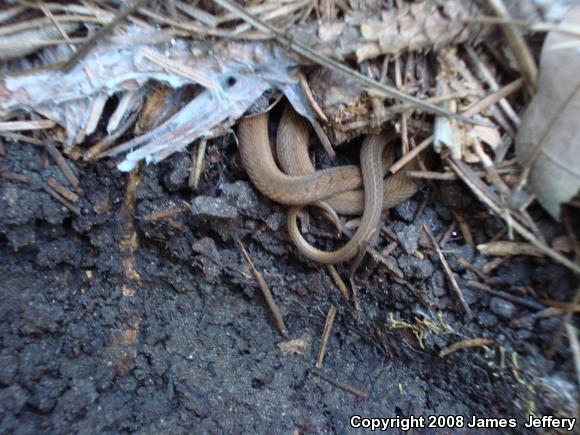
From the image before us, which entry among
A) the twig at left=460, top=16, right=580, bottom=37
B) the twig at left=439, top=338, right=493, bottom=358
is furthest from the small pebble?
the twig at left=460, top=16, right=580, bottom=37

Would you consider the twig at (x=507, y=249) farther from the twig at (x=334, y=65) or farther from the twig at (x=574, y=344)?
the twig at (x=334, y=65)

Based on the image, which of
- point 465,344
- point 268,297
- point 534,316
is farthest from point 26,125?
point 534,316

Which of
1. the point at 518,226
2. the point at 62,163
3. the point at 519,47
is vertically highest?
the point at 519,47

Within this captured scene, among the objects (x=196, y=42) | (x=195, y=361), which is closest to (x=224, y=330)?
(x=195, y=361)

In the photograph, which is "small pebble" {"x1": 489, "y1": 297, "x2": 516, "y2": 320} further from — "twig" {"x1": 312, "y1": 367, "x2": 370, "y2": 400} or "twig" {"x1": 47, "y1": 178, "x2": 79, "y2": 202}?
"twig" {"x1": 47, "y1": 178, "x2": 79, "y2": 202}

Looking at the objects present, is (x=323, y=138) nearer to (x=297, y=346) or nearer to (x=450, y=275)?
(x=450, y=275)

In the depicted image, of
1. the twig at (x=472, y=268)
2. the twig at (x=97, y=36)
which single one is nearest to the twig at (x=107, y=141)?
the twig at (x=97, y=36)
